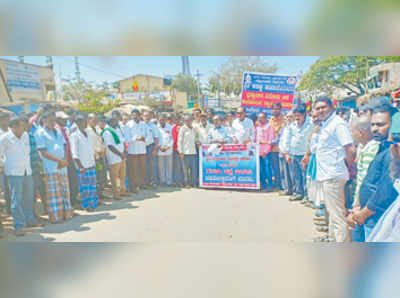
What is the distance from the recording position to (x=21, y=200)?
3254mm

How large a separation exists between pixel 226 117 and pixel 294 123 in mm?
1226

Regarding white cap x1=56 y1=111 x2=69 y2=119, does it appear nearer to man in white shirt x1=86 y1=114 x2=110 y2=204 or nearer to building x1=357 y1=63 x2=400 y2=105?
man in white shirt x1=86 y1=114 x2=110 y2=204

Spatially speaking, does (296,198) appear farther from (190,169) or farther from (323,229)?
(190,169)

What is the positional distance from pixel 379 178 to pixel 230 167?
2.63 m

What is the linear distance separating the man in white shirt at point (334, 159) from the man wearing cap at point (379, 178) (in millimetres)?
226

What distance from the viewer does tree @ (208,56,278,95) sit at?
3.06 m

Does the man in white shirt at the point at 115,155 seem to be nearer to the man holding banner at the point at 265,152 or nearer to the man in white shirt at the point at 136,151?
the man in white shirt at the point at 136,151

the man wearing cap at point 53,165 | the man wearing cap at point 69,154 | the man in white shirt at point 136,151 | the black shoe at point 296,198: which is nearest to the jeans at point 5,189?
the man wearing cap at point 53,165

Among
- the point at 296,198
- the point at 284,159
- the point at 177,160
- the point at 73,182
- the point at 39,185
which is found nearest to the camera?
the point at 39,185

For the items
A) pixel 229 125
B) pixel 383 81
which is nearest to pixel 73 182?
pixel 229 125

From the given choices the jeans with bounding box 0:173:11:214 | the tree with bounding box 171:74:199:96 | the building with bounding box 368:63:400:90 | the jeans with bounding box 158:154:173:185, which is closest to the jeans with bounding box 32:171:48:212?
the jeans with bounding box 0:173:11:214

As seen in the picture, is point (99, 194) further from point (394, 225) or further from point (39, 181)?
point (394, 225)

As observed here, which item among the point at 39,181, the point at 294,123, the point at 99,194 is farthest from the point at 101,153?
the point at 294,123

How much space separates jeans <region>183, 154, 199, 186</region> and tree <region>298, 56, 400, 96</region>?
7.69ft
